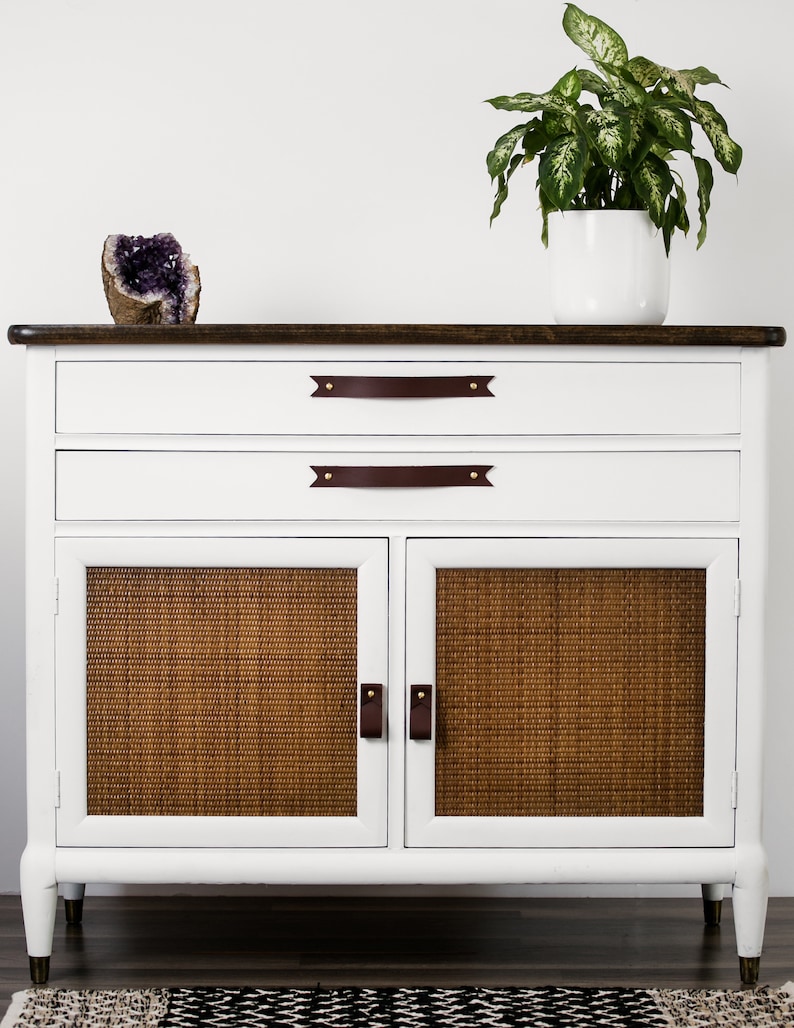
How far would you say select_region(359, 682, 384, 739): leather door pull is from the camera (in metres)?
1.54

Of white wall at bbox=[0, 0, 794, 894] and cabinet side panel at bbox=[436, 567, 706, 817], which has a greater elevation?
white wall at bbox=[0, 0, 794, 894]

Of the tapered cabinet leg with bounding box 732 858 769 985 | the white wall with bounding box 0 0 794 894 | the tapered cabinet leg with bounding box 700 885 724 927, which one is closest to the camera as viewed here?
the tapered cabinet leg with bounding box 732 858 769 985

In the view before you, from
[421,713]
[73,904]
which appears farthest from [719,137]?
[73,904]

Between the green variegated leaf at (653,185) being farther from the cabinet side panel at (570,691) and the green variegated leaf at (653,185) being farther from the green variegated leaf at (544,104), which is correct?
the cabinet side panel at (570,691)

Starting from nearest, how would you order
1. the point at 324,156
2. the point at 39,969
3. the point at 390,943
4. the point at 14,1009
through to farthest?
the point at 14,1009 → the point at 39,969 → the point at 390,943 → the point at 324,156

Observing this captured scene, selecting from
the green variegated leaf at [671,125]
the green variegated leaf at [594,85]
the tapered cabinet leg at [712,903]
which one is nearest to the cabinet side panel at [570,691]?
the tapered cabinet leg at [712,903]

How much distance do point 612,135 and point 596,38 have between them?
21 cm

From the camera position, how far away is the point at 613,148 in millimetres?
1521

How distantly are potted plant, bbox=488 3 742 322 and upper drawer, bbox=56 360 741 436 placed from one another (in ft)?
0.48

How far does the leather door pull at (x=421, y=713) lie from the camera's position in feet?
5.07

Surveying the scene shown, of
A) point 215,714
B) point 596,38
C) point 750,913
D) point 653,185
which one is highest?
point 596,38

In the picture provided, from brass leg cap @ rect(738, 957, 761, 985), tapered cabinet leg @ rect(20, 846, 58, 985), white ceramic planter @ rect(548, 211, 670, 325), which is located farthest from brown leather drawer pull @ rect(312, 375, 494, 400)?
brass leg cap @ rect(738, 957, 761, 985)

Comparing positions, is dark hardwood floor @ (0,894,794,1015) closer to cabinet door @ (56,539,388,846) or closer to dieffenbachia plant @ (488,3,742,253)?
cabinet door @ (56,539,388,846)

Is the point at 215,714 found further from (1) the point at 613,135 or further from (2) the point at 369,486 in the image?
(1) the point at 613,135
